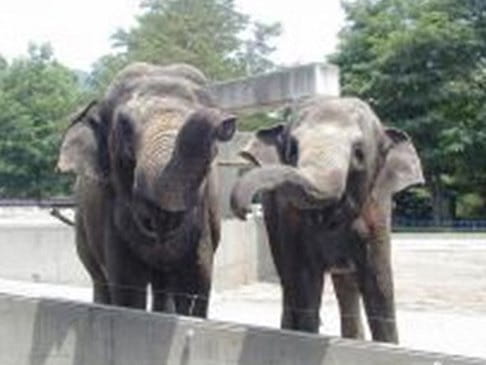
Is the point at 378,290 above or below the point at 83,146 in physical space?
below

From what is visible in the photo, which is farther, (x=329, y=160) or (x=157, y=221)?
(x=157, y=221)

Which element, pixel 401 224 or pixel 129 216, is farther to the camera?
pixel 401 224

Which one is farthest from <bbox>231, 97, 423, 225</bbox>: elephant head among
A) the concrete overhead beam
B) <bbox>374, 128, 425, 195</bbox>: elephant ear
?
the concrete overhead beam

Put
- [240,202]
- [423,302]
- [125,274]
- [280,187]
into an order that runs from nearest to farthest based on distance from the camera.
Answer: [240,202] → [280,187] → [125,274] → [423,302]

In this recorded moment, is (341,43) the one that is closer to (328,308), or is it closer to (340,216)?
(328,308)

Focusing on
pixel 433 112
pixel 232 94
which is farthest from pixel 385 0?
pixel 232 94

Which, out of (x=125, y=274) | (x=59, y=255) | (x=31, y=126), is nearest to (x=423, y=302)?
(x=59, y=255)

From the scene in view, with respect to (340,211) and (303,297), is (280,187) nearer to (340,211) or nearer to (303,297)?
(340,211)

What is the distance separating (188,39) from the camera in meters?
61.0

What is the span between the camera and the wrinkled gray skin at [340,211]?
7.51 meters

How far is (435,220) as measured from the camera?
1710 inches

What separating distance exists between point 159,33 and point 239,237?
44.4m

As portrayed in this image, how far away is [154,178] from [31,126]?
51.0 metres

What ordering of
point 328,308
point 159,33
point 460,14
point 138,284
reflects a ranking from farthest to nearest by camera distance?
point 159,33
point 460,14
point 328,308
point 138,284
